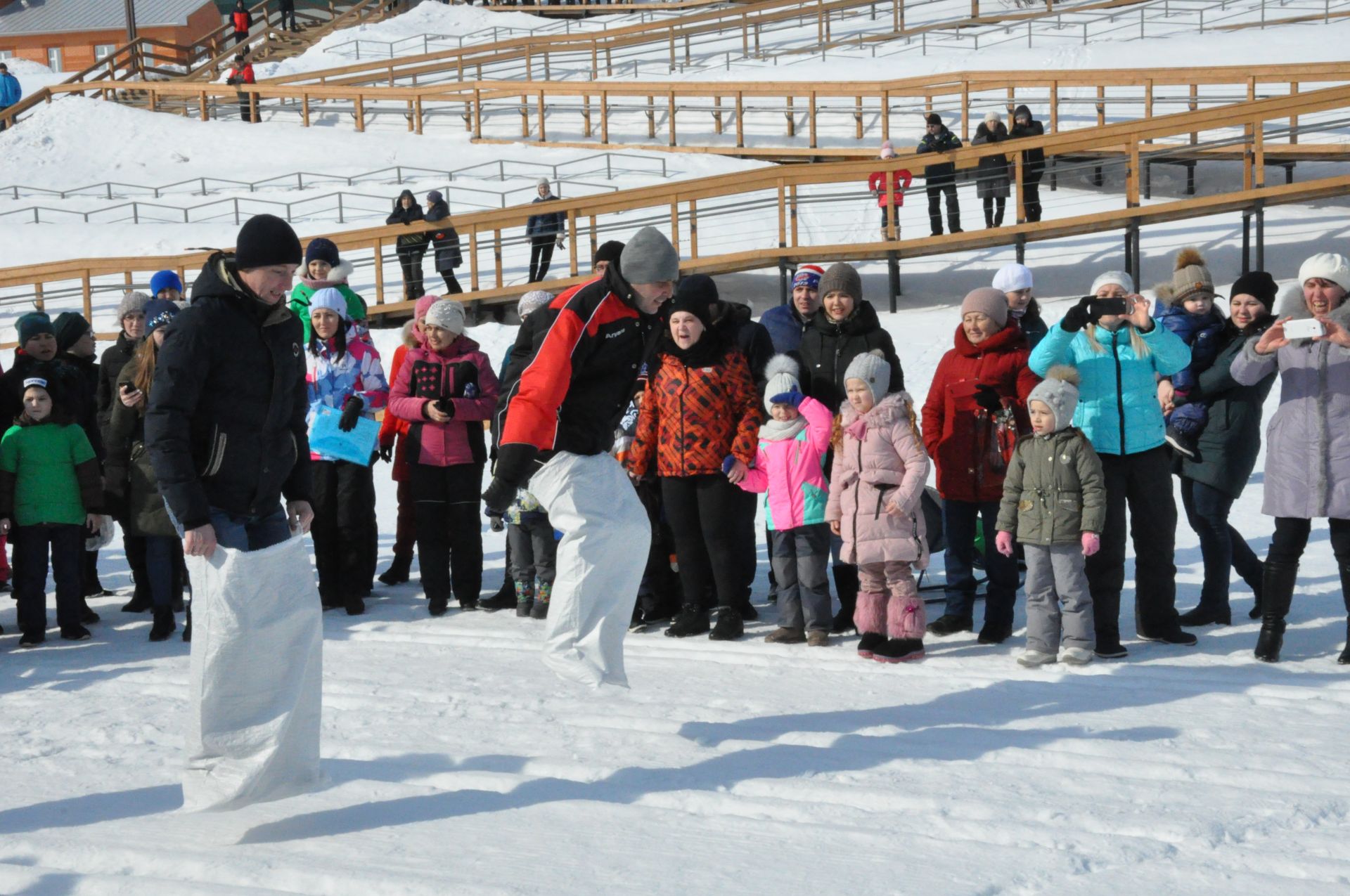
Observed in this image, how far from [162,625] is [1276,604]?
530 cm

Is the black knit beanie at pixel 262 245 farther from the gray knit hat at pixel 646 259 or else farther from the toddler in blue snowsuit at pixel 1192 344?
the toddler in blue snowsuit at pixel 1192 344

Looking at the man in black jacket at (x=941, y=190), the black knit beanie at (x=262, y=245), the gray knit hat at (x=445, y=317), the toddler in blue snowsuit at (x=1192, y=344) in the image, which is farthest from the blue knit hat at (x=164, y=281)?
the man in black jacket at (x=941, y=190)

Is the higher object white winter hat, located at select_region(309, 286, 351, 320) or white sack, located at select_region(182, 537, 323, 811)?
white winter hat, located at select_region(309, 286, 351, 320)

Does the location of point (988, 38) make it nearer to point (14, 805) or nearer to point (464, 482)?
point (464, 482)

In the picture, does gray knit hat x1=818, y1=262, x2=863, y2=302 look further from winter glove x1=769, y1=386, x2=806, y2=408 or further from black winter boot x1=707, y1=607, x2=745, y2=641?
black winter boot x1=707, y1=607, x2=745, y2=641

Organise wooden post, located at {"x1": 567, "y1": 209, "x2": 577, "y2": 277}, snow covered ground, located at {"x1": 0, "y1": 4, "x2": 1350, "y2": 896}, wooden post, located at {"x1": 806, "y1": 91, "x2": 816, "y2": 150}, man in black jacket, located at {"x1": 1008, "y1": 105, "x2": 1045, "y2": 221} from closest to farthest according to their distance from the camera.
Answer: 1. snow covered ground, located at {"x1": 0, "y1": 4, "x2": 1350, "y2": 896}
2. man in black jacket, located at {"x1": 1008, "y1": 105, "x2": 1045, "y2": 221}
3. wooden post, located at {"x1": 567, "y1": 209, "x2": 577, "y2": 277}
4. wooden post, located at {"x1": 806, "y1": 91, "x2": 816, "y2": 150}

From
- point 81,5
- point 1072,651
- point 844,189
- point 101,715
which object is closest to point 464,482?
point 101,715

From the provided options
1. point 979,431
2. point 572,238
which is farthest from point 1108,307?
point 572,238

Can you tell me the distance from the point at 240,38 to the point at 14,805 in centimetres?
3409

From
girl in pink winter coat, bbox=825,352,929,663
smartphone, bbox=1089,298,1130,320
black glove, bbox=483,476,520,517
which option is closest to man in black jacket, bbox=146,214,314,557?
black glove, bbox=483,476,520,517

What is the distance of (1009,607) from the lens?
7.19m

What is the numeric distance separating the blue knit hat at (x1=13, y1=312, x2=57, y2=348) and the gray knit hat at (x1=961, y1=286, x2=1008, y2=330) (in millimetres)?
4899

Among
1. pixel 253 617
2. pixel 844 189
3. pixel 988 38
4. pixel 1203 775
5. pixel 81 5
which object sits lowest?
pixel 1203 775

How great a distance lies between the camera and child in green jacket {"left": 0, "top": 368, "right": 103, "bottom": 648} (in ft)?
25.9
